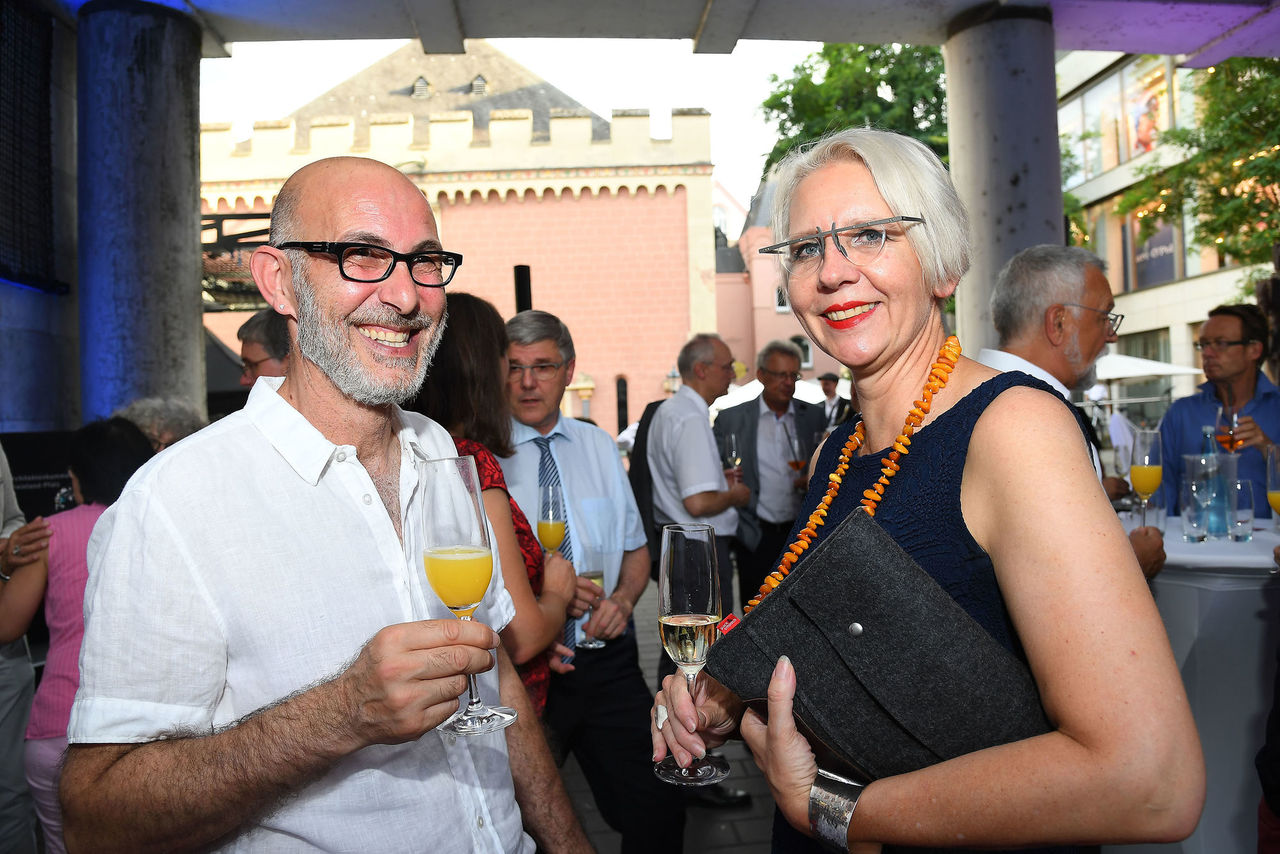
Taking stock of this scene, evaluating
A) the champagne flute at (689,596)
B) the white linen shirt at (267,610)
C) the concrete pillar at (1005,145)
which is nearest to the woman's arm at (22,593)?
the white linen shirt at (267,610)

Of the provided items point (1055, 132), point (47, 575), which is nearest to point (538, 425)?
point (47, 575)

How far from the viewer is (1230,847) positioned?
3.30 metres

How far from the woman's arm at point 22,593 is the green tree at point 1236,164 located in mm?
15131

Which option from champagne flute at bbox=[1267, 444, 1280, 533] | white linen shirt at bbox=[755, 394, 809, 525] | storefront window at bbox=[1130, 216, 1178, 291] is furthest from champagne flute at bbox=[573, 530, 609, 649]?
storefront window at bbox=[1130, 216, 1178, 291]

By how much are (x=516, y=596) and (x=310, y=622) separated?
796 mm

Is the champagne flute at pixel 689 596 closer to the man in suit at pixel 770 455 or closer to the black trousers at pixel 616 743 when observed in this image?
the black trousers at pixel 616 743

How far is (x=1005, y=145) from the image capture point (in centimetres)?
570

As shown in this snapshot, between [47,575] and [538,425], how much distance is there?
1930 mm

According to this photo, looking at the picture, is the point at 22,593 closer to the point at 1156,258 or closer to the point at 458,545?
the point at 458,545

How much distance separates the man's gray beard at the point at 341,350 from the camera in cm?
169

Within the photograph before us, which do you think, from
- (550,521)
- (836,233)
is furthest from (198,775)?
(550,521)

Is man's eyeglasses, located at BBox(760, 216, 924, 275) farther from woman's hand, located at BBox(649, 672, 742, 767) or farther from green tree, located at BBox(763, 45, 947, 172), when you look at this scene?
green tree, located at BBox(763, 45, 947, 172)

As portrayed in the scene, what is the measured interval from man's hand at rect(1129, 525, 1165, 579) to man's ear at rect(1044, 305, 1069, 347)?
0.80 metres

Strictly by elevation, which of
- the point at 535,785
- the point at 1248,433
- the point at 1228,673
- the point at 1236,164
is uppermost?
the point at 1236,164
